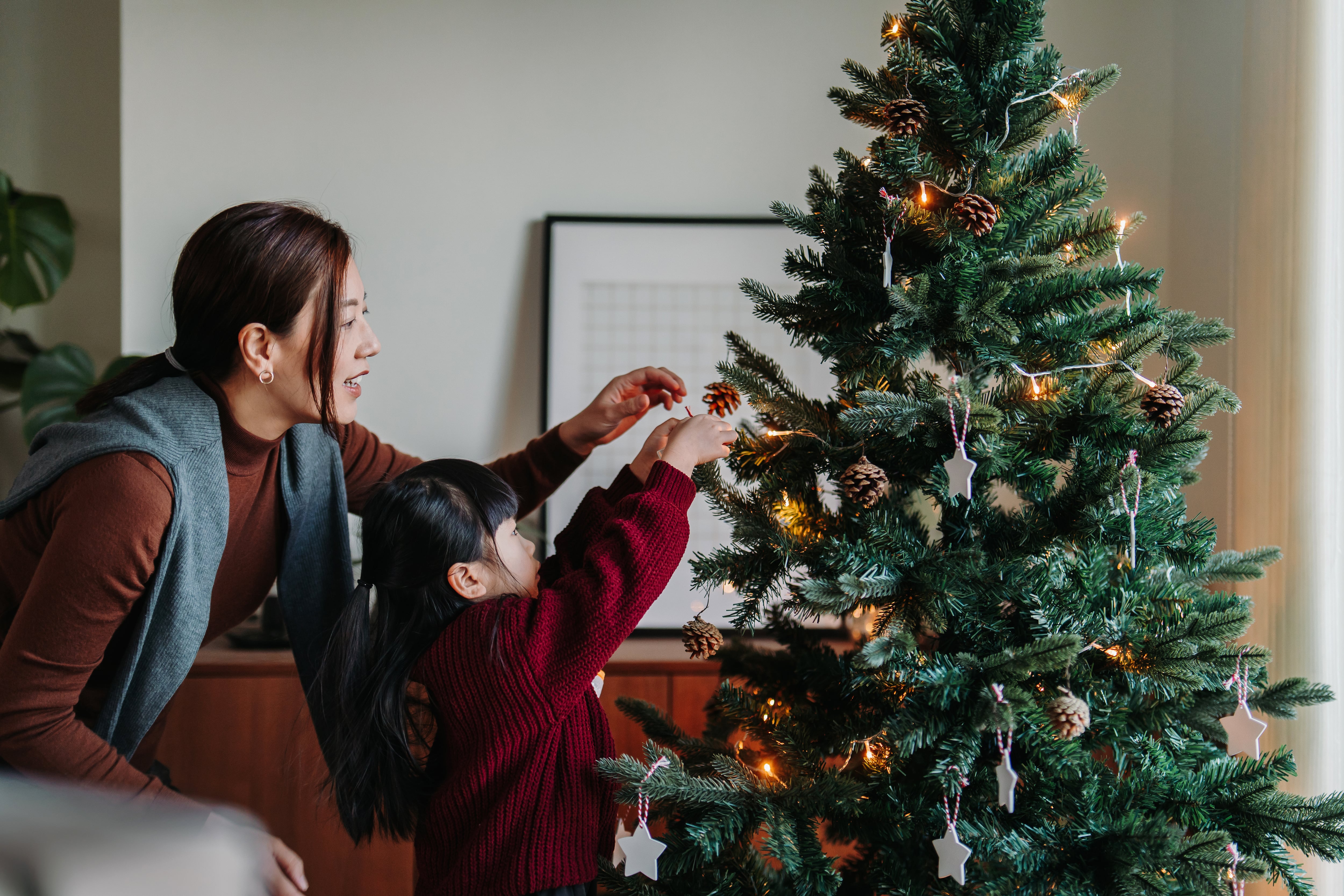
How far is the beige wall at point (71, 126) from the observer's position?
2.33 m

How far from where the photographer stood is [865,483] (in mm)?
933

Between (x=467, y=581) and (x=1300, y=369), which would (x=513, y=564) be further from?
(x=1300, y=369)

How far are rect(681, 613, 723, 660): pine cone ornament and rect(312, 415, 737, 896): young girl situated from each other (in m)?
0.08

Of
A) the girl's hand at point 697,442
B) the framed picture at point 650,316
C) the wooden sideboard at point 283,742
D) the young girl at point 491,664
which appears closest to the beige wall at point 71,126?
the wooden sideboard at point 283,742

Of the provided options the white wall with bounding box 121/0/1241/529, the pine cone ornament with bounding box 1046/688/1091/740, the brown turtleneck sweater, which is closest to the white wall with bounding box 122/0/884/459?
the white wall with bounding box 121/0/1241/529

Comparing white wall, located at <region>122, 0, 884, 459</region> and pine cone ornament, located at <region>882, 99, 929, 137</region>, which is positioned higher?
white wall, located at <region>122, 0, 884, 459</region>

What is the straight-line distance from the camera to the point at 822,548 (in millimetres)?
952

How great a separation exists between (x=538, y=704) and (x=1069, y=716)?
58cm

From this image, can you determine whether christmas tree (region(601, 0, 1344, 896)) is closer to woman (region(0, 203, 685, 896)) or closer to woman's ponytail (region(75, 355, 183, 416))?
woman (region(0, 203, 685, 896))

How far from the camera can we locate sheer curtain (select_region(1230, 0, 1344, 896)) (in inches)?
49.5

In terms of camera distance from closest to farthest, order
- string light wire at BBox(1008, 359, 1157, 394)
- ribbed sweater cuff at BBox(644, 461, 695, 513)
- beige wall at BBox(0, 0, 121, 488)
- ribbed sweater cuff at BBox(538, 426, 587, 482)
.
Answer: string light wire at BBox(1008, 359, 1157, 394) → ribbed sweater cuff at BBox(644, 461, 695, 513) → ribbed sweater cuff at BBox(538, 426, 587, 482) → beige wall at BBox(0, 0, 121, 488)

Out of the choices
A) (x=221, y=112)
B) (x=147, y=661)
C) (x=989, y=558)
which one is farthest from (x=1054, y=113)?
(x=221, y=112)

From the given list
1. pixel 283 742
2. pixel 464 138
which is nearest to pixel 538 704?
pixel 283 742

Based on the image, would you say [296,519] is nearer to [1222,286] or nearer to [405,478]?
[405,478]
